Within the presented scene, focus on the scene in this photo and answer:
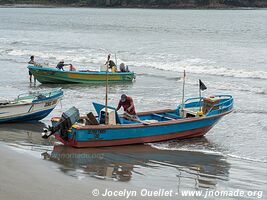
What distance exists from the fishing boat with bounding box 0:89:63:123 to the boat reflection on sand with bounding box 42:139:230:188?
9.16 ft

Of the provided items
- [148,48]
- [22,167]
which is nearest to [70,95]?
[22,167]

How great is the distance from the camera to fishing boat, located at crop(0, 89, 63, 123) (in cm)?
1528

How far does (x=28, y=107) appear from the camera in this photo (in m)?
15.6

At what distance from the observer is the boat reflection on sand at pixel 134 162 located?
1096 cm

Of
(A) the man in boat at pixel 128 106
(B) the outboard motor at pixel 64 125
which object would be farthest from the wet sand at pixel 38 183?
(A) the man in boat at pixel 128 106

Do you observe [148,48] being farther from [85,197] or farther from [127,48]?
[85,197]

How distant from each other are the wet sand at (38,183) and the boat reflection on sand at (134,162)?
0.44 metres

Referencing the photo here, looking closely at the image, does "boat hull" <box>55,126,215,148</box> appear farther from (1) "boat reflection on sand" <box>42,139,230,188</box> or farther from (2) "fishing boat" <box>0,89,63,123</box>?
(2) "fishing boat" <box>0,89,63,123</box>

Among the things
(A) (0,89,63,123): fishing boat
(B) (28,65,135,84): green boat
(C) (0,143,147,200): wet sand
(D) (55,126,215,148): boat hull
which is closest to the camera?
(C) (0,143,147,200): wet sand

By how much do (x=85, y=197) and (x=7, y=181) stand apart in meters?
1.66

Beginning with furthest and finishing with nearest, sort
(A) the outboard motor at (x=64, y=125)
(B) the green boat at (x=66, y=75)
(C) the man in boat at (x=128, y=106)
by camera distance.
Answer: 1. (B) the green boat at (x=66, y=75)
2. (C) the man in boat at (x=128, y=106)
3. (A) the outboard motor at (x=64, y=125)

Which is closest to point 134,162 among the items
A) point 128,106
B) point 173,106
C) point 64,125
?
point 64,125

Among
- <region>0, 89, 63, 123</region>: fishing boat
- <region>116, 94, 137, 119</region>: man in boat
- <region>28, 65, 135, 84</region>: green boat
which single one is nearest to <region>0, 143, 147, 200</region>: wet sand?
<region>116, 94, 137, 119</region>: man in boat

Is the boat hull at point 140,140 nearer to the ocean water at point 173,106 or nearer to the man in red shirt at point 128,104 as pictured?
the ocean water at point 173,106
